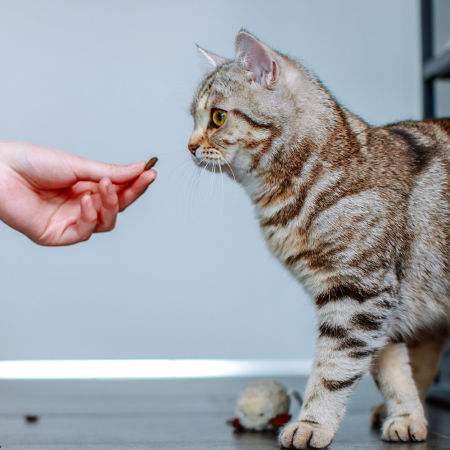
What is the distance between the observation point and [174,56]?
283cm

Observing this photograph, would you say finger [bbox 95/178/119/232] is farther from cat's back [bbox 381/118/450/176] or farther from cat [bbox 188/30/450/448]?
cat's back [bbox 381/118/450/176]

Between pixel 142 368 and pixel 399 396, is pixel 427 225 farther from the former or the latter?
pixel 142 368

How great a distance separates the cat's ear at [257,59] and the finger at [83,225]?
0.45 metres

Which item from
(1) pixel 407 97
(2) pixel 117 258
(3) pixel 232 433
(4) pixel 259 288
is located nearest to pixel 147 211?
(2) pixel 117 258

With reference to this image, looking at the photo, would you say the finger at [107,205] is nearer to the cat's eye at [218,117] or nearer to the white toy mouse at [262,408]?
the cat's eye at [218,117]

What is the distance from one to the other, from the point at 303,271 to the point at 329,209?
0.45 ft

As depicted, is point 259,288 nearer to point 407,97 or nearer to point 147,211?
point 147,211

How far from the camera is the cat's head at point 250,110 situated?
130 cm

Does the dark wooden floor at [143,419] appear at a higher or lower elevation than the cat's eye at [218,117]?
lower

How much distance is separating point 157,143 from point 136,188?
1559 millimetres

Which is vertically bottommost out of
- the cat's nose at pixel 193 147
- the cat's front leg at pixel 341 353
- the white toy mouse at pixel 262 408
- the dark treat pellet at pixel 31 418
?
the dark treat pellet at pixel 31 418

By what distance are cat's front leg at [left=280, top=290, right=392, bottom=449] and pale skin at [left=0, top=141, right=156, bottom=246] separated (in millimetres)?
471

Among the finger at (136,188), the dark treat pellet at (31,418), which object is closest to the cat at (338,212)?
the finger at (136,188)

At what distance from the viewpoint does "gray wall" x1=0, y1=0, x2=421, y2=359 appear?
2676mm
